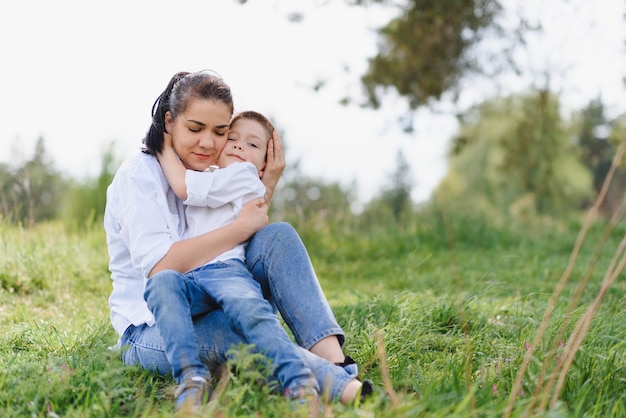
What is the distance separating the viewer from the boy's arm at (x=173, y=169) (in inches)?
103

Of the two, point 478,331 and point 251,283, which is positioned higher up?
point 251,283

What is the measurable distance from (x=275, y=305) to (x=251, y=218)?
342 mm

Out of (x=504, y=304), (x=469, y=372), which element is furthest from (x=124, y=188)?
(x=504, y=304)

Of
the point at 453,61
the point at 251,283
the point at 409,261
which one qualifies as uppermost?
the point at 453,61

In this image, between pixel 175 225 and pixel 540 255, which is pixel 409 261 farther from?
pixel 175 225

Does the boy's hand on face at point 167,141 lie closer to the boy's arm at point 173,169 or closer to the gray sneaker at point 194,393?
the boy's arm at point 173,169

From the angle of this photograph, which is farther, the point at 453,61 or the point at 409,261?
the point at 453,61

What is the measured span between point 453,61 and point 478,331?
19.3 feet

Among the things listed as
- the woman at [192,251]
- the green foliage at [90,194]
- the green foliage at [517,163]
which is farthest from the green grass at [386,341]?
the green foliage at [517,163]

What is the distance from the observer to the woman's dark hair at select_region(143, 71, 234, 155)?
2701mm

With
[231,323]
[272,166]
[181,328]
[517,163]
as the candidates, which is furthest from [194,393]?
[517,163]

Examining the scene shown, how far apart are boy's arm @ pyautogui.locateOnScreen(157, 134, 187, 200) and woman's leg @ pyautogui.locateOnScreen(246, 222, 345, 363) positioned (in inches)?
13.0

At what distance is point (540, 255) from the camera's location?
590 centimetres

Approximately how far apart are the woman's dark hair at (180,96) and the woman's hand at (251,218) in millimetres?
421
